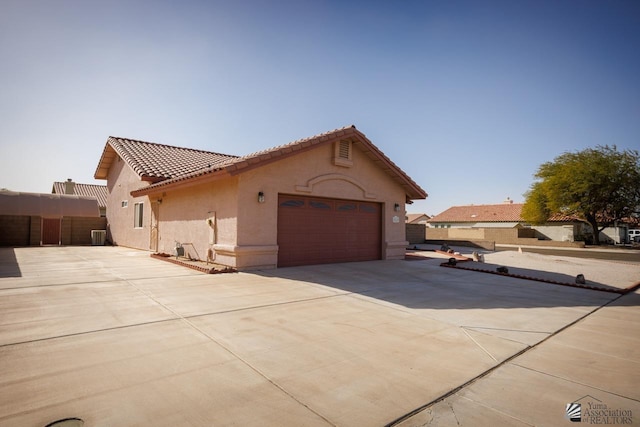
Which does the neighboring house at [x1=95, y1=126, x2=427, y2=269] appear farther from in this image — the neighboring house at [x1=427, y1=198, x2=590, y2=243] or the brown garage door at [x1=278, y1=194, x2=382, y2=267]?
the neighboring house at [x1=427, y1=198, x2=590, y2=243]

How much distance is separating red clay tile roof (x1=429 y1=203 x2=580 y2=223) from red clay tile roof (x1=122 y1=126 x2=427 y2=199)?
41408 millimetres

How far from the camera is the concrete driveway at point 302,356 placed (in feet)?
9.95

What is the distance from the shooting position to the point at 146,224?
57.2 feet

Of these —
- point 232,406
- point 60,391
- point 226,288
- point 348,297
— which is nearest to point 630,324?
point 348,297

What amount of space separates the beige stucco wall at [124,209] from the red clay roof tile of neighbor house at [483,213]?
49518mm

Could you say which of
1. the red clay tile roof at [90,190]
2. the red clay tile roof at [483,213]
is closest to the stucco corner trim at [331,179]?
the red clay tile roof at [90,190]

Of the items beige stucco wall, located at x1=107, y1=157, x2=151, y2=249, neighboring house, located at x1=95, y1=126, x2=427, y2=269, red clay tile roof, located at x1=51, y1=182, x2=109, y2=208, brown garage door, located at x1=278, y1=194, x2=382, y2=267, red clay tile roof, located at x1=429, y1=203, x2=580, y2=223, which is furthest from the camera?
red clay tile roof, located at x1=429, y1=203, x2=580, y2=223

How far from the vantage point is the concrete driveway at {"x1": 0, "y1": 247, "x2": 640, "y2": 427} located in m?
3.03

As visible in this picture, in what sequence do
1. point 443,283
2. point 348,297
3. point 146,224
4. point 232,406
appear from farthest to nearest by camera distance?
point 146,224 < point 443,283 < point 348,297 < point 232,406

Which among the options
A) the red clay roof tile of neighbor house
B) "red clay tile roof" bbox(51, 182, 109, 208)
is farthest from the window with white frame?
the red clay roof tile of neighbor house

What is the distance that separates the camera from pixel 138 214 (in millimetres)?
18547

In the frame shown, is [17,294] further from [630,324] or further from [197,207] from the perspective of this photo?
[630,324]

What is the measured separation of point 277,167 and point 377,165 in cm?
507

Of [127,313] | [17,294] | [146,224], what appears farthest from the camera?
[146,224]
